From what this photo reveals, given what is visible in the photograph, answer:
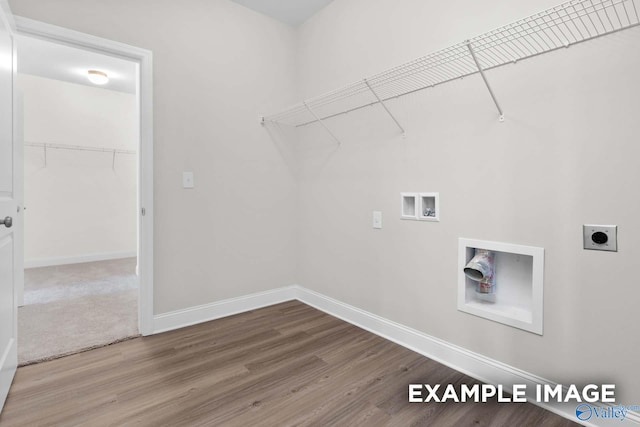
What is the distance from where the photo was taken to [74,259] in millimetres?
4680

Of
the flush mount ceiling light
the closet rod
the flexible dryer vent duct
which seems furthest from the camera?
the closet rod

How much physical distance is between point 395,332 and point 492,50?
1725 mm

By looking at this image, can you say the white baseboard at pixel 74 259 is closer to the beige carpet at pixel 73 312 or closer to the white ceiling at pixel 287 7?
the beige carpet at pixel 73 312

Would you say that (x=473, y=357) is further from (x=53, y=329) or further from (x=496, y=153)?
(x=53, y=329)

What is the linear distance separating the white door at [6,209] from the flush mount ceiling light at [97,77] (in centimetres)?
297

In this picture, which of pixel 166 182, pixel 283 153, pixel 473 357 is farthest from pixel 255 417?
pixel 283 153

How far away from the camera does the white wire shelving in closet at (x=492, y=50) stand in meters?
1.24

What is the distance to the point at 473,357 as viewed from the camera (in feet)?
5.63

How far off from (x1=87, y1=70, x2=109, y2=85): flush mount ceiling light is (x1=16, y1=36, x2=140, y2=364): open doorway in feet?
0.26

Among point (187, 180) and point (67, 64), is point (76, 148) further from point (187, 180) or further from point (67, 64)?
point (187, 180)

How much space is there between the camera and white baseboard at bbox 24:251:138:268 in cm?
438

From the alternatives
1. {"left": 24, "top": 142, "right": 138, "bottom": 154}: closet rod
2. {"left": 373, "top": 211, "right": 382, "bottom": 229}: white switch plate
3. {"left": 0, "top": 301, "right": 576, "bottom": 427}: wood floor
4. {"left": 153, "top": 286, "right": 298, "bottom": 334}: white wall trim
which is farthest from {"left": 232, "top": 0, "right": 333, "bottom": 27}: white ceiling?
{"left": 24, "top": 142, "right": 138, "bottom": 154}: closet rod

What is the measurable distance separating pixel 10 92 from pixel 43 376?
1.47m

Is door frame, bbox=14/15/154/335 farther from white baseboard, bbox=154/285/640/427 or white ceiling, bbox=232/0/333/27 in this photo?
white ceiling, bbox=232/0/333/27
